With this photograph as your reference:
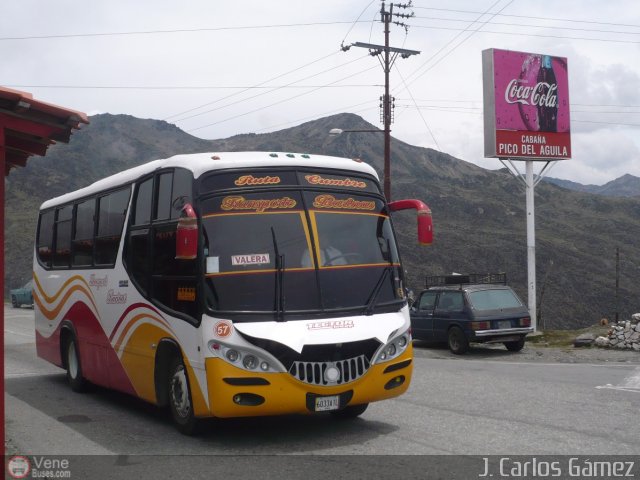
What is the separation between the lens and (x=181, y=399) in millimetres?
8570

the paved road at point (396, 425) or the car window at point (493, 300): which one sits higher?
the car window at point (493, 300)

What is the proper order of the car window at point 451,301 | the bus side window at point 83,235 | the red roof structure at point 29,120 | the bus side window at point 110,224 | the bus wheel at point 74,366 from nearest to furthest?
1. the red roof structure at point 29,120
2. the bus side window at point 110,224
3. the bus side window at point 83,235
4. the bus wheel at point 74,366
5. the car window at point 451,301

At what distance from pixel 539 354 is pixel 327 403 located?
39.4 feet

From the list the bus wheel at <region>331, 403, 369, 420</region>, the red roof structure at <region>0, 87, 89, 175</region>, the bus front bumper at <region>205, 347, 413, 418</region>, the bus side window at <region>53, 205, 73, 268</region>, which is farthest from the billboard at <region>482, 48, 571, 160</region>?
the red roof structure at <region>0, 87, 89, 175</region>

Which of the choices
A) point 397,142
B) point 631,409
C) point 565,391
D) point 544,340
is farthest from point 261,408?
point 397,142

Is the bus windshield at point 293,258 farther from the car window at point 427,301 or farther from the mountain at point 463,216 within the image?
the mountain at point 463,216

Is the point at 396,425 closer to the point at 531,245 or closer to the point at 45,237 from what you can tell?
the point at 45,237

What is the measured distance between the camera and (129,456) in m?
7.75

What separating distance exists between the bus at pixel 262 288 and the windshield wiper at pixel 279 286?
0.01 m

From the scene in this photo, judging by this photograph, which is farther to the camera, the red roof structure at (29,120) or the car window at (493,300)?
the car window at (493,300)

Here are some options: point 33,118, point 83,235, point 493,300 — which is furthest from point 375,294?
point 493,300

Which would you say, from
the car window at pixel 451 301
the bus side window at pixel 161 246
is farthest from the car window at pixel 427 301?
the bus side window at pixel 161 246

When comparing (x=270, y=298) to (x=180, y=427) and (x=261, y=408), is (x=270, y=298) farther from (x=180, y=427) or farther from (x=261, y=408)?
(x=180, y=427)

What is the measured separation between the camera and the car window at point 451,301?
18906mm
